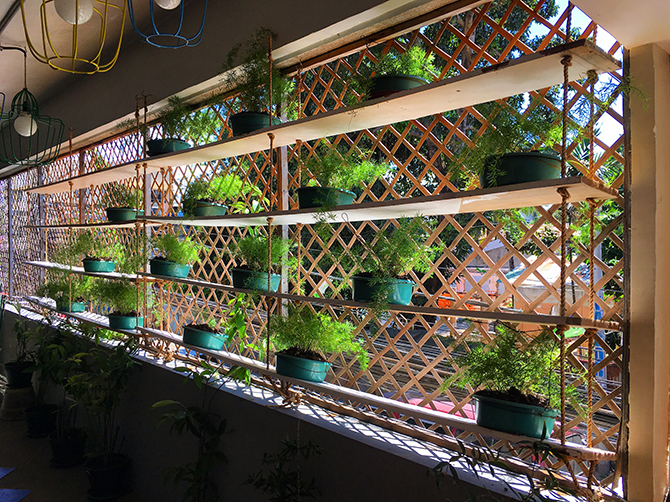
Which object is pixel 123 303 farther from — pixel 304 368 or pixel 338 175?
pixel 338 175

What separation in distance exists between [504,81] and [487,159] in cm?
22

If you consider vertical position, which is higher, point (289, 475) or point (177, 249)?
point (177, 249)

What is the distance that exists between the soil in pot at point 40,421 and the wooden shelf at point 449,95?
2.44 metres

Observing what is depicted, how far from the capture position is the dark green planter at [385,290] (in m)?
1.38

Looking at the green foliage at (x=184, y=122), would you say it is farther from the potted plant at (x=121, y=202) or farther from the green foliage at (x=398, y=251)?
the green foliage at (x=398, y=251)

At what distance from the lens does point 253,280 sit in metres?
1.85

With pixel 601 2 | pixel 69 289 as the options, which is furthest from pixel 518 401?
pixel 69 289

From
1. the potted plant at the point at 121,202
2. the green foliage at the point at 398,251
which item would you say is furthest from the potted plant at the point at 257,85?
the potted plant at the point at 121,202

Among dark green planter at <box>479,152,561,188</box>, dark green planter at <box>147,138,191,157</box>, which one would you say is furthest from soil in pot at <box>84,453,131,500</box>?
dark green planter at <box>479,152,561,188</box>

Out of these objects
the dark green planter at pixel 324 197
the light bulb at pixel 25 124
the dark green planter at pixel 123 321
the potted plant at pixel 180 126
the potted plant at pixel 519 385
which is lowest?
the dark green planter at pixel 123 321

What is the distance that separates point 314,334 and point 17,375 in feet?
10.1

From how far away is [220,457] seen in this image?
1.92 m

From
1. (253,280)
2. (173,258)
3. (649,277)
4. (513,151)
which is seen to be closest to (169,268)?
(173,258)

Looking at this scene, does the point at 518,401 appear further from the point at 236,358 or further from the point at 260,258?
the point at 236,358
